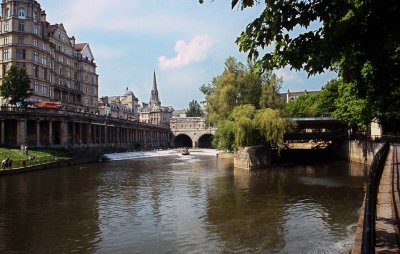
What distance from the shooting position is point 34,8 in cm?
8525

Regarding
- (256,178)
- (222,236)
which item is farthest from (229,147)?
(222,236)

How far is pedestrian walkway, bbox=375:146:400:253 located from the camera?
9.68 meters

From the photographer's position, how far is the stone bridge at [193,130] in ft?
528

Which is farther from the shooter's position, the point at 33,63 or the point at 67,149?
the point at 33,63

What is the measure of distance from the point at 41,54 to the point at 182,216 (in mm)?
77179

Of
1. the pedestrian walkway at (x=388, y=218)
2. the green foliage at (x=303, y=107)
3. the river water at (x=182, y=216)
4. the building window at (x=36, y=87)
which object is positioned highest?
the building window at (x=36, y=87)

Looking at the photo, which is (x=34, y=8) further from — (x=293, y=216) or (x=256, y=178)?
(x=293, y=216)

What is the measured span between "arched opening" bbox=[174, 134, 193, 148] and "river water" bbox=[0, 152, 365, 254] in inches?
5417

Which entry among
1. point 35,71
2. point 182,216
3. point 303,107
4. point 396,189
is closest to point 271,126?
point 182,216

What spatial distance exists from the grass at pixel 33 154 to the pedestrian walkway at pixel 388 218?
44.3m

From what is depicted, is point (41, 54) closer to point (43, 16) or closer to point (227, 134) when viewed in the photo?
point (43, 16)

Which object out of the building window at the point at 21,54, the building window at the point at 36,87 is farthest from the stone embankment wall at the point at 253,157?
the building window at the point at 21,54

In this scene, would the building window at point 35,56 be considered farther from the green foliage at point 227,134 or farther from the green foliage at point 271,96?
the green foliage at point 271,96

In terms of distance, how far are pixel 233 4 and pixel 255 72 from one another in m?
2.85
